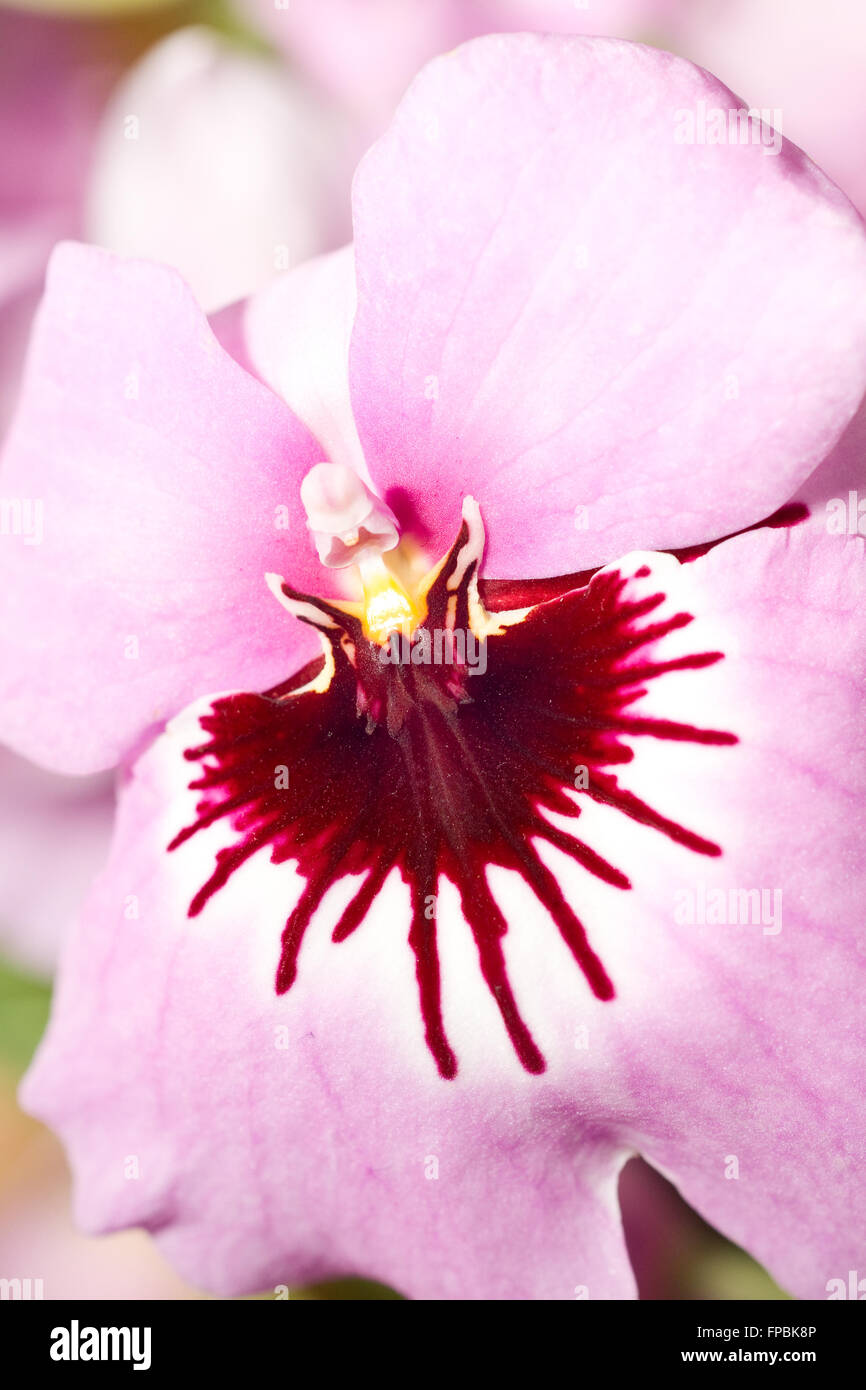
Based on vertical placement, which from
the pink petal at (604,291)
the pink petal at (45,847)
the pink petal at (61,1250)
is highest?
the pink petal at (604,291)

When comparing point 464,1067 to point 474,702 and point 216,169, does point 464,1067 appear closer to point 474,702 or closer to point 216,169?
point 474,702

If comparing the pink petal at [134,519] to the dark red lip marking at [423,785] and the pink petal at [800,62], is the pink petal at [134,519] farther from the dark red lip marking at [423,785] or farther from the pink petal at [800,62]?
the pink petal at [800,62]

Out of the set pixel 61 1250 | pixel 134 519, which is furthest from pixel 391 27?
pixel 61 1250

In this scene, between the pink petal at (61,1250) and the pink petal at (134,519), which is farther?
the pink petal at (61,1250)

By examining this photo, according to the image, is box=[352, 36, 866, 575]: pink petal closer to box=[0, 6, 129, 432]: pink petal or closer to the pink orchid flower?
the pink orchid flower

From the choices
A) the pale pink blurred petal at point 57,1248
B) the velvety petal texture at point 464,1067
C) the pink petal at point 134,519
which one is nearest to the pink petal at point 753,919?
the velvety petal texture at point 464,1067

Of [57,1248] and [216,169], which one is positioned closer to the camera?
[216,169]

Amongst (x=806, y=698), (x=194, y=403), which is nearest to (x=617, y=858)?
(x=806, y=698)
